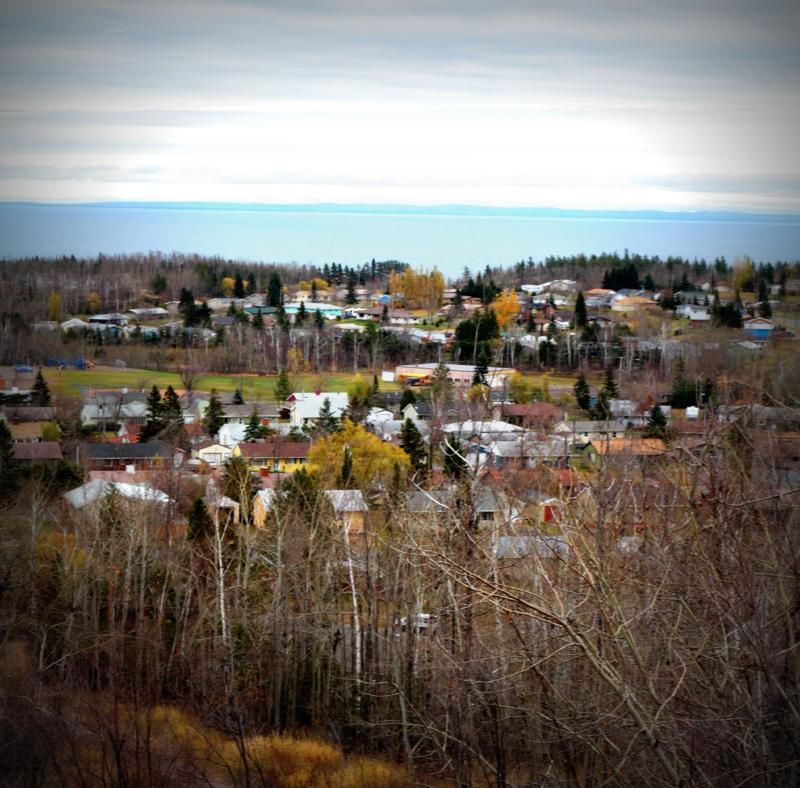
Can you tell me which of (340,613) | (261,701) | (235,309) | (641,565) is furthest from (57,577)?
(235,309)

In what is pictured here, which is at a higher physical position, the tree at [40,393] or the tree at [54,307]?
the tree at [54,307]

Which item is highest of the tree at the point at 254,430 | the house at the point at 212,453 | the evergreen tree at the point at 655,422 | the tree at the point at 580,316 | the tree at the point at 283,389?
the tree at the point at 580,316

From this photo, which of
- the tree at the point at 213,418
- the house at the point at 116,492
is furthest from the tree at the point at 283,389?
the house at the point at 116,492

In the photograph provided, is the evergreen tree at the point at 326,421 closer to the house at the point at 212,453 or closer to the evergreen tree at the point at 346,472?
the house at the point at 212,453

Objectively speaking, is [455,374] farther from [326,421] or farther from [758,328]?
[758,328]

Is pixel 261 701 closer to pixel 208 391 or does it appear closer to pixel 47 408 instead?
pixel 47 408
